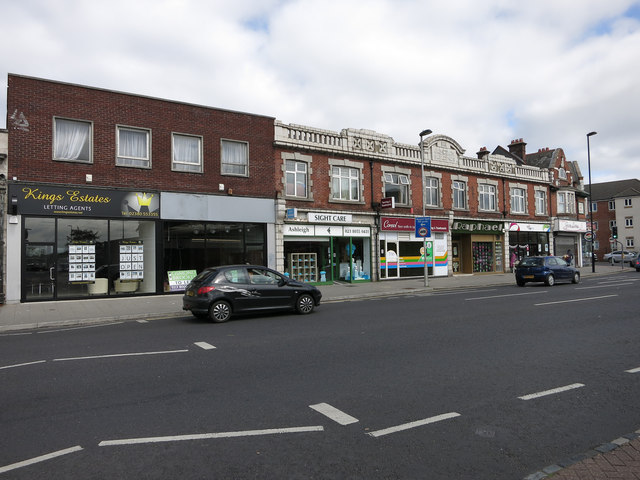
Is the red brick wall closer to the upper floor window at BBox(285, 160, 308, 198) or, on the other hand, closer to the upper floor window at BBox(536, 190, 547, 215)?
A: the upper floor window at BBox(285, 160, 308, 198)

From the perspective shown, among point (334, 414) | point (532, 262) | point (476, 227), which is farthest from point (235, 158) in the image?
point (334, 414)

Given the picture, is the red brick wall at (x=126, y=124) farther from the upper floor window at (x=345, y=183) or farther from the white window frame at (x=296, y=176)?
the upper floor window at (x=345, y=183)

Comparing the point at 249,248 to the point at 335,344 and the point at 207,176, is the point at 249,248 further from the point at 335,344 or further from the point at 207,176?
the point at 335,344

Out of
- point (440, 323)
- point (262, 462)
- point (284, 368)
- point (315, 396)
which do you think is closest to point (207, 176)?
point (440, 323)

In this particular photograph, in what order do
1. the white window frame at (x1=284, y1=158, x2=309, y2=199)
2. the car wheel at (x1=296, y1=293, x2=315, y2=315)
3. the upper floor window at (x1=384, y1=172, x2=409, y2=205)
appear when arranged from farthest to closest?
the upper floor window at (x1=384, y1=172, x2=409, y2=205), the white window frame at (x1=284, y1=158, x2=309, y2=199), the car wheel at (x1=296, y1=293, x2=315, y2=315)

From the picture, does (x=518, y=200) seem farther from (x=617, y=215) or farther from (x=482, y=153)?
(x=617, y=215)

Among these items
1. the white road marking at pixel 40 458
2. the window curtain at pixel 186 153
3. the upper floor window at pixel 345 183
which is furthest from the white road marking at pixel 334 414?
the upper floor window at pixel 345 183

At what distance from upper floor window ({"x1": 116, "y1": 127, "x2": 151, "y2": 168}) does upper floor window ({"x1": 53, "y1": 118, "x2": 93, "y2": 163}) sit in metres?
1.11

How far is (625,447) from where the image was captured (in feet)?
12.6

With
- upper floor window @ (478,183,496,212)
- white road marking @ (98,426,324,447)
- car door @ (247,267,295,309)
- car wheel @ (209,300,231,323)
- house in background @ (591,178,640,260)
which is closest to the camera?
white road marking @ (98,426,324,447)

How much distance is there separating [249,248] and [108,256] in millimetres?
5915

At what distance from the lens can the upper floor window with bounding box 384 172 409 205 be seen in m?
25.8

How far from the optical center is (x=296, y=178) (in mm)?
22562

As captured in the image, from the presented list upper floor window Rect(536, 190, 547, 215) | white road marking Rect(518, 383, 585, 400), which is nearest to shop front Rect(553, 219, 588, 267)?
upper floor window Rect(536, 190, 547, 215)
